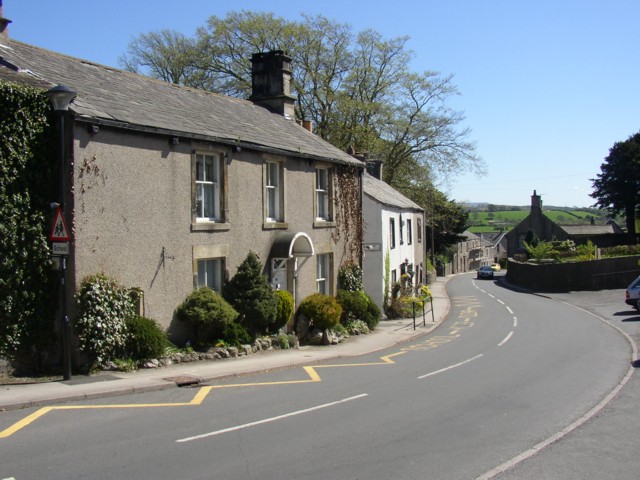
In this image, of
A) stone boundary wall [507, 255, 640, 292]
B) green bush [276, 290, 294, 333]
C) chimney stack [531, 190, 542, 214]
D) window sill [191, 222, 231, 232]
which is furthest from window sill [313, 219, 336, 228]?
chimney stack [531, 190, 542, 214]

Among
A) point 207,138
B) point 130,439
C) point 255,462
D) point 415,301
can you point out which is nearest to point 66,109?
point 207,138

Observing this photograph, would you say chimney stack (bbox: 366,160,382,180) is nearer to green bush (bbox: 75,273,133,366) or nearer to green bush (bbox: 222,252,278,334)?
green bush (bbox: 222,252,278,334)

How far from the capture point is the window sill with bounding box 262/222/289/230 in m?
19.9

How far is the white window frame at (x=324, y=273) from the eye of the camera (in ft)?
79.7

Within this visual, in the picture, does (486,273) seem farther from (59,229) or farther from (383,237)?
(59,229)

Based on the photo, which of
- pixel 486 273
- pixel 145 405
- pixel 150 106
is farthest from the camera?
pixel 486 273

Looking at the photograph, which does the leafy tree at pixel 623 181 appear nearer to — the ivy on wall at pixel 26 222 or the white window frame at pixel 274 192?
the white window frame at pixel 274 192

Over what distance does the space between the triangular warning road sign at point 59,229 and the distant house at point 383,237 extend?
18216 mm

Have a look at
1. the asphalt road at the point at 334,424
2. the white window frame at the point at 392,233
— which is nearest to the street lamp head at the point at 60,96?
the asphalt road at the point at 334,424

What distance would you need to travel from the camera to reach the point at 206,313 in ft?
52.7

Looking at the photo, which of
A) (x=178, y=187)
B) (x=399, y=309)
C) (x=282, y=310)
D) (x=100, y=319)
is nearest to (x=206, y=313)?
(x=100, y=319)

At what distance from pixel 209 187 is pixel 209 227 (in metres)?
1.23

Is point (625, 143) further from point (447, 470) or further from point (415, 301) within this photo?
point (447, 470)

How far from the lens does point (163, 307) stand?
15.7 metres
